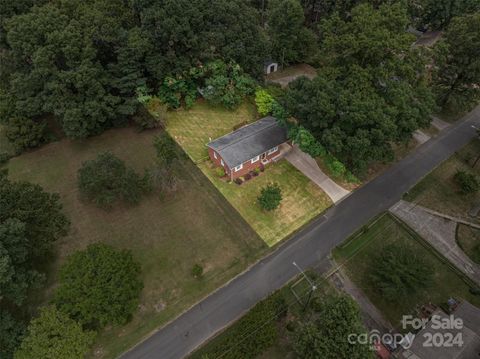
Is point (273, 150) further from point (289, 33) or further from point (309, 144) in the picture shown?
point (289, 33)

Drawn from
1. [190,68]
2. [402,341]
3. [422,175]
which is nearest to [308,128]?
[422,175]

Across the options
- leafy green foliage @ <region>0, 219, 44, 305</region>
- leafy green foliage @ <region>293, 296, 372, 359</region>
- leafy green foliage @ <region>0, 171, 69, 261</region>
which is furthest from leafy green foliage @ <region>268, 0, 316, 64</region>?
leafy green foliage @ <region>0, 219, 44, 305</region>

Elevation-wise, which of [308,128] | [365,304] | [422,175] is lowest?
[365,304]

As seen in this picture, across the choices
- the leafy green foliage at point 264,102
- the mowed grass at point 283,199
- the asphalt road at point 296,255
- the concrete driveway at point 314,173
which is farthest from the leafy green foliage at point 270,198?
the leafy green foliage at point 264,102

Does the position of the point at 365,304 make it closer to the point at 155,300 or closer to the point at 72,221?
the point at 155,300

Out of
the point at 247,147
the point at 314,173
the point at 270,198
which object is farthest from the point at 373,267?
the point at 247,147

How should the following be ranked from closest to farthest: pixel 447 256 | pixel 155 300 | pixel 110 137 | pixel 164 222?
pixel 155 300
pixel 447 256
pixel 164 222
pixel 110 137

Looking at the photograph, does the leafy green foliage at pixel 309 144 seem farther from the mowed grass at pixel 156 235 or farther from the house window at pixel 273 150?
the mowed grass at pixel 156 235
